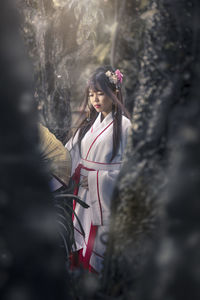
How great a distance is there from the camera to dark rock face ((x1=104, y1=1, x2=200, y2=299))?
1.51 ft

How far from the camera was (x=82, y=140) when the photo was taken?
1492 mm

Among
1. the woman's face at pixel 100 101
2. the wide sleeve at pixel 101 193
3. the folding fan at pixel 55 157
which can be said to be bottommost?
the wide sleeve at pixel 101 193

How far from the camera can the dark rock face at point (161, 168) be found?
461mm

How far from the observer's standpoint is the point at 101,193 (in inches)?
50.1

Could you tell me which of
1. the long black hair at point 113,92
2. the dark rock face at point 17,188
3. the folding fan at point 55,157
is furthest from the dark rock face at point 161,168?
the long black hair at point 113,92

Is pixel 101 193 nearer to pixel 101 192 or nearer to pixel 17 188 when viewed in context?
pixel 101 192

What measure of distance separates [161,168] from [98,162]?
2.61 ft

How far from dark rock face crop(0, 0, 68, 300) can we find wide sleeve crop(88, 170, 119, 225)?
2.60ft

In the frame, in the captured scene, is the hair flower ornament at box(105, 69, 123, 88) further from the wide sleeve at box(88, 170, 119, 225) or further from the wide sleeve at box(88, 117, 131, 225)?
the wide sleeve at box(88, 170, 119, 225)

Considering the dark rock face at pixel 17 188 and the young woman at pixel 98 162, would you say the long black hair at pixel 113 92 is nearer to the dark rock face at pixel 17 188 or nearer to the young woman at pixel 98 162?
the young woman at pixel 98 162

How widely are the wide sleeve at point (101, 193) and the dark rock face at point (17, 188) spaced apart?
791 mm

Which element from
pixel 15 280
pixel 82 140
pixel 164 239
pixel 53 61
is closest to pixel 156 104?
pixel 164 239

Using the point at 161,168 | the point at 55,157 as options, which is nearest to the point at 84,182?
the point at 55,157

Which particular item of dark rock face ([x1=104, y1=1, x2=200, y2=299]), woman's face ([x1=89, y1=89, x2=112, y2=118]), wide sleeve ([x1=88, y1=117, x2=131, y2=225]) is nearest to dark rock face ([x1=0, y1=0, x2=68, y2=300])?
dark rock face ([x1=104, y1=1, x2=200, y2=299])
